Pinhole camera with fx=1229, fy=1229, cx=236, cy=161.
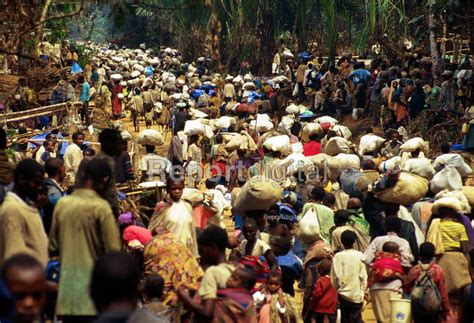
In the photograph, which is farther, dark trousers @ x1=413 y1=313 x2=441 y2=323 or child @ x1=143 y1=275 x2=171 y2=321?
dark trousers @ x1=413 y1=313 x2=441 y2=323

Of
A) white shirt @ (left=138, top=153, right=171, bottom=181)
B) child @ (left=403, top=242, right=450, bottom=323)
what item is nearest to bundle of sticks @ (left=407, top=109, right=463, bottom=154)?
white shirt @ (left=138, top=153, right=171, bottom=181)

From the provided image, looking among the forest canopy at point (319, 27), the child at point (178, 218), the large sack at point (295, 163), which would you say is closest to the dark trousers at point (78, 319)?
the child at point (178, 218)

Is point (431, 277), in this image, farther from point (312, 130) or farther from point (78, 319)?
point (312, 130)

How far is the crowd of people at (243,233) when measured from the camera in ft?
23.4

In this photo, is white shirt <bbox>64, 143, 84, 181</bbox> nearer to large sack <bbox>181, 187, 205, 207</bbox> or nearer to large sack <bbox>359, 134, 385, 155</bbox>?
large sack <bbox>181, 187, 205, 207</bbox>

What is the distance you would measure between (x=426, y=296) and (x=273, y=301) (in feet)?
4.00

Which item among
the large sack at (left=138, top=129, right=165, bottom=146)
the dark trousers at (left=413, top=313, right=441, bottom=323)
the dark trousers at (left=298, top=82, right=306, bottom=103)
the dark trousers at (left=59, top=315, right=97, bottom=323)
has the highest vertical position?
the dark trousers at (left=59, top=315, right=97, bottom=323)

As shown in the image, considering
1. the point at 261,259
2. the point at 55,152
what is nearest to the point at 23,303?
the point at 261,259

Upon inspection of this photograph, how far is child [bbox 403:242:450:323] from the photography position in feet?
31.3

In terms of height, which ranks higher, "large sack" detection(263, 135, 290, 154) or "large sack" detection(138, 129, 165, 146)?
"large sack" detection(138, 129, 165, 146)

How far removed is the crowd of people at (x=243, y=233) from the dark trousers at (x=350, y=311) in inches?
0.5

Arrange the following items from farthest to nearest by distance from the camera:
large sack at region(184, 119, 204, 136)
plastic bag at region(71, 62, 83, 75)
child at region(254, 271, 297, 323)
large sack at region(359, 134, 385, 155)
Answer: plastic bag at region(71, 62, 83, 75), large sack at region(184, 119, 204, 136), large sack at region(359, 134, 385, 155), child at region(254, 271, 297, 323)

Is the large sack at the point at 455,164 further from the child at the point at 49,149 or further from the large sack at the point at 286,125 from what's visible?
the large sack at the point at 286,125

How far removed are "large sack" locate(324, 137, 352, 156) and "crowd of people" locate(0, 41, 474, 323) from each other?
0.02m
